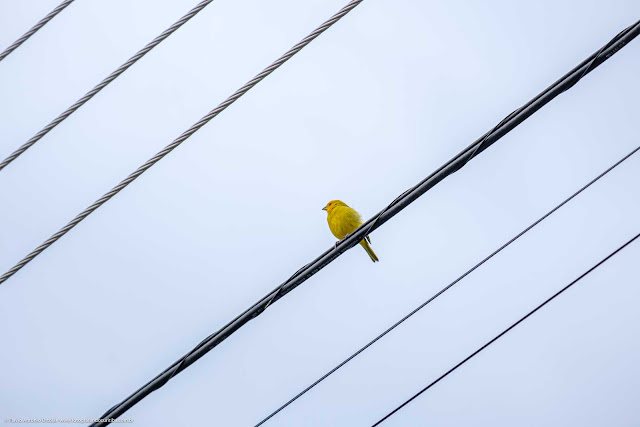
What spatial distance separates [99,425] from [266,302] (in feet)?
4.32

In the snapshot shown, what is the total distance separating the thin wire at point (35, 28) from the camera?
494 centimetres

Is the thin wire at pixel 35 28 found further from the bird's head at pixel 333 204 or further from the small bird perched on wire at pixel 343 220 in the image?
the bird's head at pixel 333 204

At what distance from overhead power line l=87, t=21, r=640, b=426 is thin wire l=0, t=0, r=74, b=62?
2.63 metres

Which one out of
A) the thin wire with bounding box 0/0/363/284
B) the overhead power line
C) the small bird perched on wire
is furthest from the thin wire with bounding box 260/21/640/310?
the small bird perched on wire

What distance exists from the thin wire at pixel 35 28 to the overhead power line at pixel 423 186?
2632mm

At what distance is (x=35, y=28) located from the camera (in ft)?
16.4

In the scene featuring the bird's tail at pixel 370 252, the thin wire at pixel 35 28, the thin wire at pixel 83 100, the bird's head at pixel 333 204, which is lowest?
the thin wire at pixel 83 100

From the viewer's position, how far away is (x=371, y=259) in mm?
10211

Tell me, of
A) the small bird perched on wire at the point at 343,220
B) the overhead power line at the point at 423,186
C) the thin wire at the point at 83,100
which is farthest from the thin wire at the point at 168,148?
the small bird perched on wire at the point at 343,220

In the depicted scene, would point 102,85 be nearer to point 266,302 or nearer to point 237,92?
point 237,92

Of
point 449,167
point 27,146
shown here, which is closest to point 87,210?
point 27,146

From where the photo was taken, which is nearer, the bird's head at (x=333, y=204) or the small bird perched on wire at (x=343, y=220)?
the small bird perched on wire at (x=343, y=220)

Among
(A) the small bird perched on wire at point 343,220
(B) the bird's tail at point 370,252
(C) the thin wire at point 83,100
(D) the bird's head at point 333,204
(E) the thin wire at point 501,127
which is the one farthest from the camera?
(B) the bird's tail at point 370,252

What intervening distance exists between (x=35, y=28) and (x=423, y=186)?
122 inches
